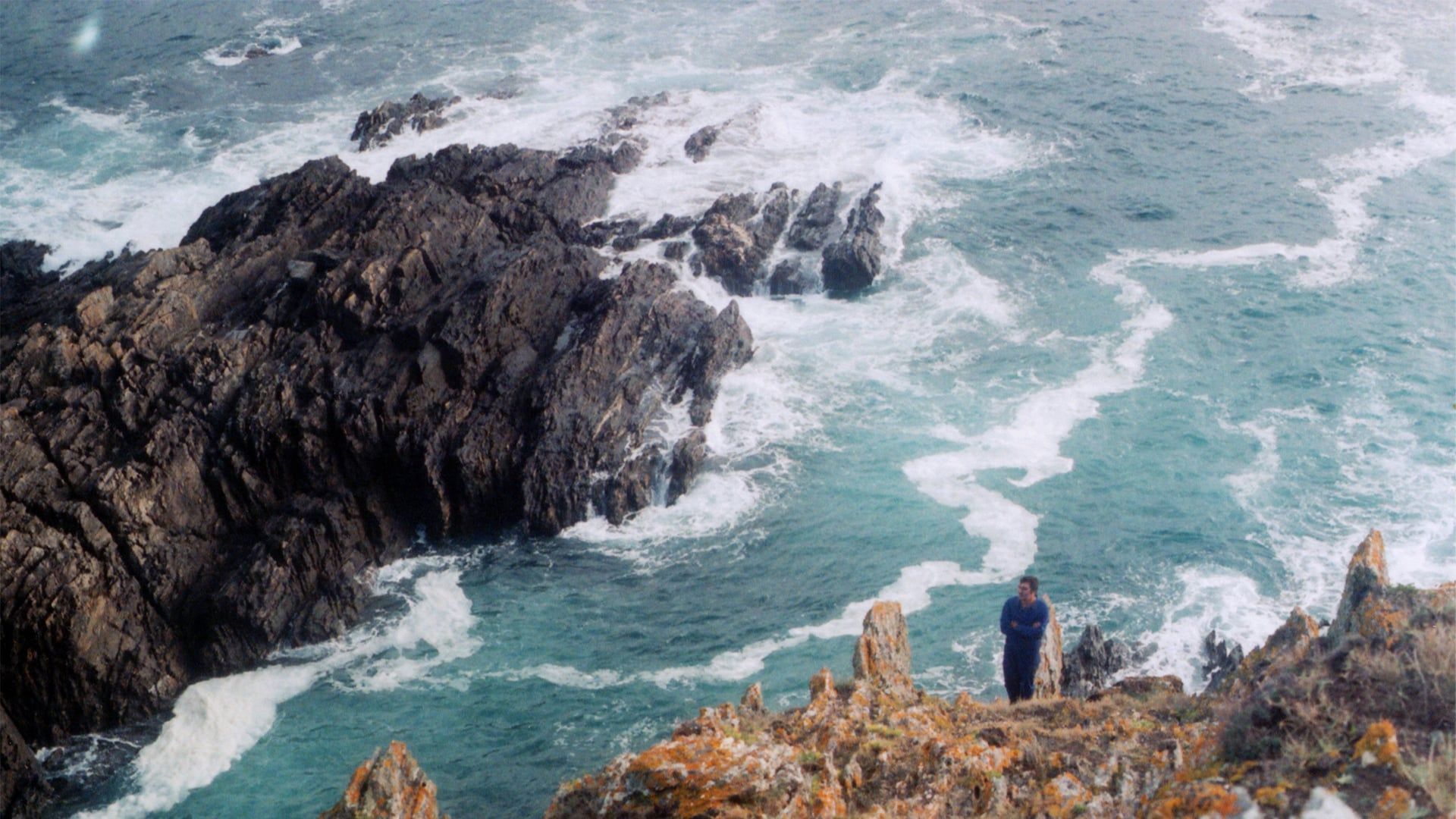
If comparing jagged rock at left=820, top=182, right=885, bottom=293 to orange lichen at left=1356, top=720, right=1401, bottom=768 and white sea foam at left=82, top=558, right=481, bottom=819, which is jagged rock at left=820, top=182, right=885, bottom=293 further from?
orange lichen at left=1356, top=720, right=1401, bottom=768

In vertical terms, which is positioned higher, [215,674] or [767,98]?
[767,98]

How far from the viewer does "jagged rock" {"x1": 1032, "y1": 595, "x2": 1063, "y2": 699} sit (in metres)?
17.4

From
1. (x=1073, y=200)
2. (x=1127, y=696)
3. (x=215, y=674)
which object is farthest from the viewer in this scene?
(x=1073, y=200)

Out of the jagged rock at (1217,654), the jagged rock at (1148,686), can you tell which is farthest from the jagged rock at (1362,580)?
the jagged rock at (1217,654)

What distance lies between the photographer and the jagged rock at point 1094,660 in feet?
68.9

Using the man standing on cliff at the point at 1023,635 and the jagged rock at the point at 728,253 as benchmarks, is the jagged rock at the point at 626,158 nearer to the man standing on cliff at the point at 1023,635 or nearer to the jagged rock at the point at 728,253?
the jagged rock at the point at 728,253

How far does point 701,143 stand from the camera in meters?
49.2

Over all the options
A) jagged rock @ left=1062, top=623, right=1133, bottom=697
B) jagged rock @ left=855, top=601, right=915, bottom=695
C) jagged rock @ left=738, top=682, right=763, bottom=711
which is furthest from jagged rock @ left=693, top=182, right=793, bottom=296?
jagged rock @ left=738, top=682, right=763, bottom=711

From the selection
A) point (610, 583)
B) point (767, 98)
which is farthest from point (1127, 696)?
point (767, 98)

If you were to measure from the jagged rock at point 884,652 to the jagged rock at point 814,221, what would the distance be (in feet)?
84.9

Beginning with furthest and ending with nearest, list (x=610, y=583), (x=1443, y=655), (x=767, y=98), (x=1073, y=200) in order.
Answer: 1. (x=767, y=98)
2. (x=1073, y=200)
3. (x=610, y=583)
4. (x=1443, y=655)

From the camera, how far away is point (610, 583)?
27656 mm

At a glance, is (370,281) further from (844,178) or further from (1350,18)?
(1350,18)

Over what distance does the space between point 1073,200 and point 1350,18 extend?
3255 centimetres
